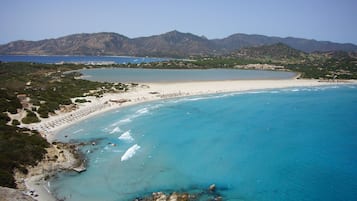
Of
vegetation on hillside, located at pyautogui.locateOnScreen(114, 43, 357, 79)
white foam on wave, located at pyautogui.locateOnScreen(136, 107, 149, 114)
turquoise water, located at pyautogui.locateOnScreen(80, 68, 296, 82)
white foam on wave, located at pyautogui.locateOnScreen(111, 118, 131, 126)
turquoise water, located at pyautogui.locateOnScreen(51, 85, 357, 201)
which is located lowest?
turquoise water, located at pyautogui.locateOnScreen(51, 85, 357, 201)

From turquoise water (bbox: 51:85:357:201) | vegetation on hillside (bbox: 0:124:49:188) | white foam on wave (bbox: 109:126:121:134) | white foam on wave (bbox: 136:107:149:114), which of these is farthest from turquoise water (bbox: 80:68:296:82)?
vegetation on hillside (bbox: 0:124:49:188)

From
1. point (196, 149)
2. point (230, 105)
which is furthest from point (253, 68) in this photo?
point (196, 149)

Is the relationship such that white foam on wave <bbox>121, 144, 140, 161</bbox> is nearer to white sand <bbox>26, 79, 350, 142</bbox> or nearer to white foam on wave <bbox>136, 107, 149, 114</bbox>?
white sand <bbox>26, 79, 350, 142</bbox>

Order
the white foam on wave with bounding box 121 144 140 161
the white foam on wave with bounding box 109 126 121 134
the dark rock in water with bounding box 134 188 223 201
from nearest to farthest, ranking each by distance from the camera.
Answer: the dark rock in water with bounding box 134 188 223 201 → the white foam on wave with bounding box 121 144 140 161 → the white foam on wave with bounding box 109 126 121 134

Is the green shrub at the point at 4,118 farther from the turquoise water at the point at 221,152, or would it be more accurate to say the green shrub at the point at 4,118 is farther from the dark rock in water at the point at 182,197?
the dark rock in water at the point at 182,197

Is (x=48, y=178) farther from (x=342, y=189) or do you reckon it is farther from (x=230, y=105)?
(x=230, y=105)

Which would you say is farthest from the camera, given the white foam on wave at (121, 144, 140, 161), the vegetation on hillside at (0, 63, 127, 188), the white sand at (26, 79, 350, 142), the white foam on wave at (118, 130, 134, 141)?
the white sand at (26, 79, 350, 142)
